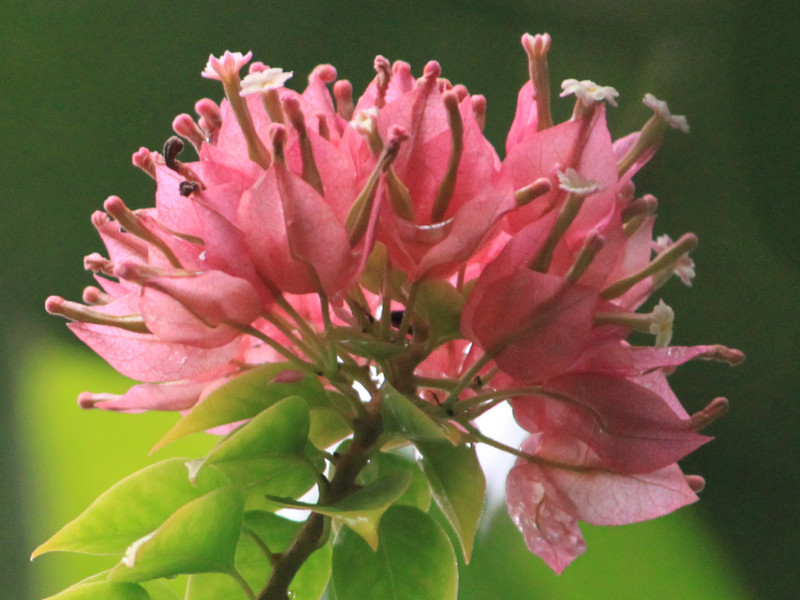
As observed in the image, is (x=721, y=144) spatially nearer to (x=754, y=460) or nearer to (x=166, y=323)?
(x=754, y=460)

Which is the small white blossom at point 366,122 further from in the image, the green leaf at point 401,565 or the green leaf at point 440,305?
the green leaf at point 401,565

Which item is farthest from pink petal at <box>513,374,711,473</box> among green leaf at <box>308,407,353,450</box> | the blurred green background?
the blurred green background

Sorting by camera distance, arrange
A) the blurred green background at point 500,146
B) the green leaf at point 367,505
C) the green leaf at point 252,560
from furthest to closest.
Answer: the blurred green background at point 500,146 → the green leaf at point 252,560 → the green leaf at point 367,505

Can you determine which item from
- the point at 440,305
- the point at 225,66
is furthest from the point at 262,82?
the point at 440,305

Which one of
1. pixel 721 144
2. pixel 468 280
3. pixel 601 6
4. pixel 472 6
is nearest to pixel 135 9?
pixel 472 6

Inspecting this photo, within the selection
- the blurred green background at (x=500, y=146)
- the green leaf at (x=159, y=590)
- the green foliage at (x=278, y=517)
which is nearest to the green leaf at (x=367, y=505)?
the green foliage at (x=278, y=517)

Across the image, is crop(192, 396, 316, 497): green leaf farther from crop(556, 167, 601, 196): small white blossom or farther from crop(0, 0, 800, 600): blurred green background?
crop(0, 0, 800, 600): blurred green background

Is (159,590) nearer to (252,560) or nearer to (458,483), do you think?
(252,560)
